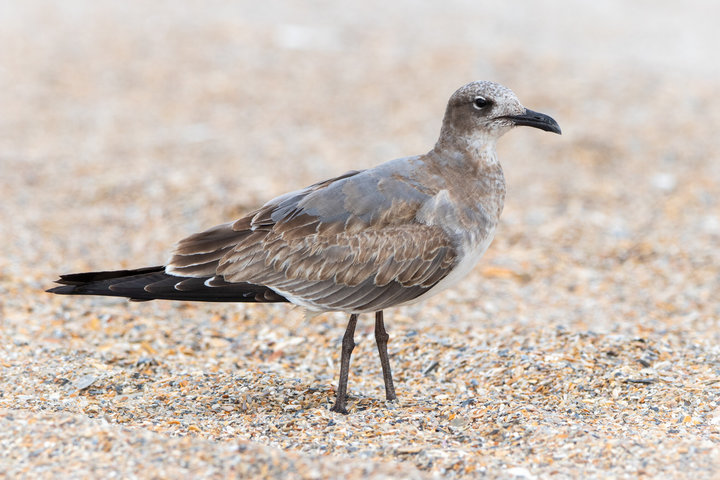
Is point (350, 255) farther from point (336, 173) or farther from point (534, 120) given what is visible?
point (336, 173)

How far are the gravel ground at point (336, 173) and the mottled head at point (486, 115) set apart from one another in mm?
1421

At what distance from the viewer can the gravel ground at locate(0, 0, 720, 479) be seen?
4.20 meters

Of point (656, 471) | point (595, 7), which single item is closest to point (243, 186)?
point (656, 471)

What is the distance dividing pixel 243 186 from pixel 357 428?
4.97 m

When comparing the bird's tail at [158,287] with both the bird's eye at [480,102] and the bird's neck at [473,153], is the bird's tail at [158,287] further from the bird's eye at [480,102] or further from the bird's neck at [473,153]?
the bird's eye at [480,102]

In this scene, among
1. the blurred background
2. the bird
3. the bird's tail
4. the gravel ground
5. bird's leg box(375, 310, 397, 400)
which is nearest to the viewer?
the gravel ground

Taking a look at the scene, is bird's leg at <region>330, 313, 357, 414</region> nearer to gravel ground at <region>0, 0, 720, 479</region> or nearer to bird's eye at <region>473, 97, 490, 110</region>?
gravel ground at <region>0, 0, 720, 479</region>

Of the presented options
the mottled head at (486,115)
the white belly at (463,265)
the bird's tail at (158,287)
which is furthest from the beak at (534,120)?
the bird's tail at (158,287)

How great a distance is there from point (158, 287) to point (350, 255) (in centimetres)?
103

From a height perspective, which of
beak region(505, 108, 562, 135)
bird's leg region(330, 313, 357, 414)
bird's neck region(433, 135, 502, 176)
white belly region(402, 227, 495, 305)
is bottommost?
bird's leg region(330, 313, 357, 414)

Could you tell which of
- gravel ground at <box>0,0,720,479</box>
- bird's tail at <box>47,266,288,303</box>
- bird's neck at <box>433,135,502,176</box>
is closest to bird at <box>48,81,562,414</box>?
bird's tail at <box>47,266,288,303</box>

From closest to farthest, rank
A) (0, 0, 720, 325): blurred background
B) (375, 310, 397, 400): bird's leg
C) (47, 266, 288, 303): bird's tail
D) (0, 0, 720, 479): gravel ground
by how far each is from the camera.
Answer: (0, 0, 720, 479): gravel ground, (47, 266, 288, 303): bird's tail, (375, 310, 397, 400): bird's leg, (0, 0, 720, 325): blurred background

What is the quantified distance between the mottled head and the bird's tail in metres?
1.44

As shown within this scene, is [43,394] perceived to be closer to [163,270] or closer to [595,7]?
[163,270]
